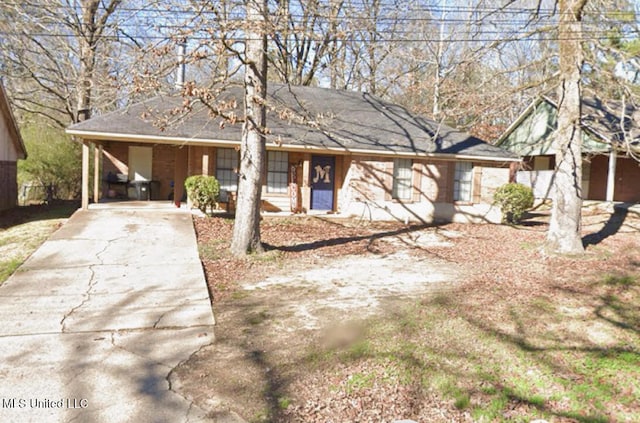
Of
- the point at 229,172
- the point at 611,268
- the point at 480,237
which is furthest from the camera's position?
the point at 229,172

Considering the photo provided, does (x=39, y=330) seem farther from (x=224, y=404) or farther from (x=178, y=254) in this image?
(x=178, y=254)

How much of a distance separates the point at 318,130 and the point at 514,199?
23.3ft

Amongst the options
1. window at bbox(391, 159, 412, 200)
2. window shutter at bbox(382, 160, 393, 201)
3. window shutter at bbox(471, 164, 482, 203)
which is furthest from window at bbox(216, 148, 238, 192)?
window shutter at bbox(471, 164, 482, 203)

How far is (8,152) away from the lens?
15625 mm

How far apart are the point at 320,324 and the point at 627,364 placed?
3.37 meters

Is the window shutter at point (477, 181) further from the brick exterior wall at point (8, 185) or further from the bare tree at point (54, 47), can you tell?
the brick exterior wall at point (8, 185)

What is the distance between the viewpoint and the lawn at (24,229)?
8.55 meters

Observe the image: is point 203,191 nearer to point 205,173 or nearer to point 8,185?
Result: point 205,173

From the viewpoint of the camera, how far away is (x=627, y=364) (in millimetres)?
4664

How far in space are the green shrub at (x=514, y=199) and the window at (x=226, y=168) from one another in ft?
29.8

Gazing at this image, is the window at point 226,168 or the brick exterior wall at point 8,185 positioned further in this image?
the brick exterior wall at point 8,185

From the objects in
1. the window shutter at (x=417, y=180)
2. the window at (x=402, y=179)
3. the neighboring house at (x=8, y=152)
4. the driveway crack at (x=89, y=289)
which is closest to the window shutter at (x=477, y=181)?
the window shutter at (x=417, y=180)

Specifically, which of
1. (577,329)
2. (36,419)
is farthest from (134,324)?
(577,329)

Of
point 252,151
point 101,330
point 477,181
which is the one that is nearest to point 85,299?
point 101,330
